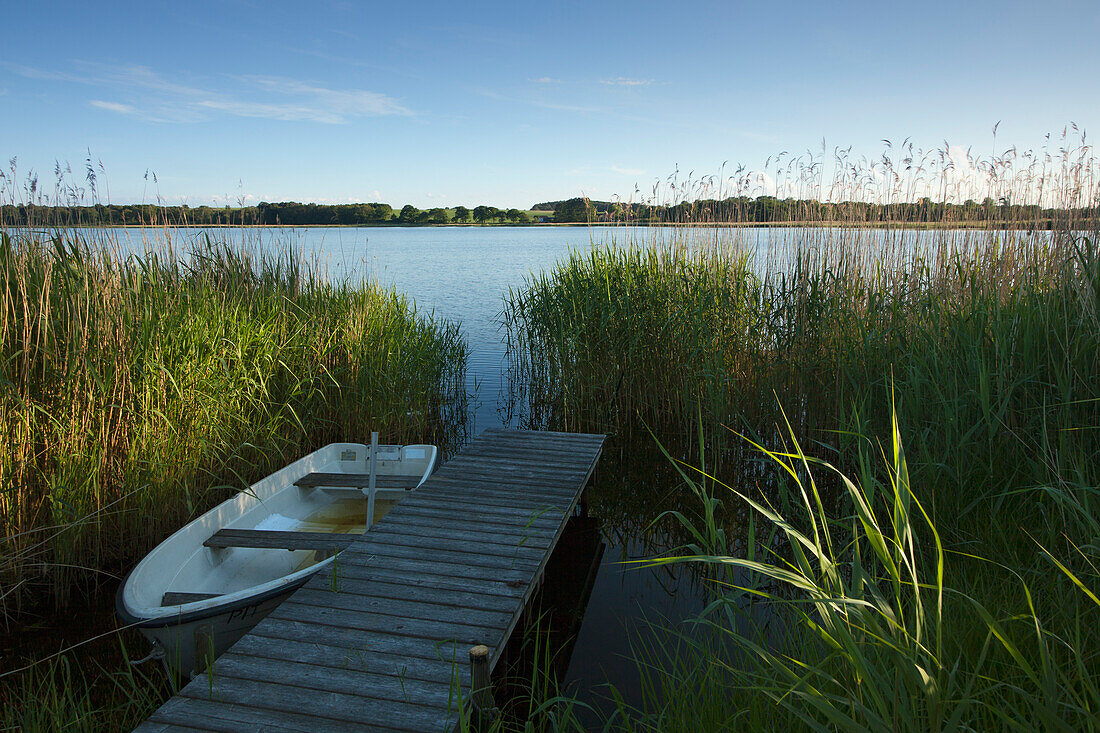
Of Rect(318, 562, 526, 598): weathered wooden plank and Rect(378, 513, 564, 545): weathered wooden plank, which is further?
A: Rect(378, 513, 564, 545): weathered wooden plank

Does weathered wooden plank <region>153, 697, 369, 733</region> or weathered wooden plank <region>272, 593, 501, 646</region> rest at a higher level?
weathered wooden plank <region>153, 697, 369, 733</region>

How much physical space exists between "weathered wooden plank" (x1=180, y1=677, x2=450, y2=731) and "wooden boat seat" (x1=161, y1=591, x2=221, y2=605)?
84cm

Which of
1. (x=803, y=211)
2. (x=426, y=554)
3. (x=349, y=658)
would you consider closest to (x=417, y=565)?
(x=426, y=554)

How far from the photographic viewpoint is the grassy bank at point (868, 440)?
1.71 m

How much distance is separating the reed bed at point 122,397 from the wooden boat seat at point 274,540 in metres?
0.30

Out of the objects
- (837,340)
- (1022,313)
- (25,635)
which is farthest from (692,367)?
(25,635)

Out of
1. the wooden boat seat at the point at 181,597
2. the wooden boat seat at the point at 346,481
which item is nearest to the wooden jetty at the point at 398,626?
the wooden boat seat at the point at 346,481

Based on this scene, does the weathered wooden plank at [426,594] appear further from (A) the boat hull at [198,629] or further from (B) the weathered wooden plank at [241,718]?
(B) the weathered wooden plank at [241,718]

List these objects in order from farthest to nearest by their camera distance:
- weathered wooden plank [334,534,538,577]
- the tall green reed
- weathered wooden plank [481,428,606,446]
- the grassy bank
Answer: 1. weathered wooden plank [481,428,606,446]
2. weathered wooden plank [334,534,538,577]
3. the grassy bank
4. the tall green reed

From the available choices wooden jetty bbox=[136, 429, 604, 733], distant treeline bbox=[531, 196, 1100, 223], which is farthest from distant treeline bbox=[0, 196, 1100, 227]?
wooden jetty bbox=[136, 429, 604, 733]

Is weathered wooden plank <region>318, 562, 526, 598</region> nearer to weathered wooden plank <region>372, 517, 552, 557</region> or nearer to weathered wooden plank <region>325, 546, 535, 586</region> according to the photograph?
weathered wooden plank <region>325, 546, 535, 586</region>

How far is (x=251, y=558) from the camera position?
4.00 m

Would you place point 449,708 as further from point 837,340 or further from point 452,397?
point 452,397

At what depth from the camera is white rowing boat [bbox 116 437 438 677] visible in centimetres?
296
